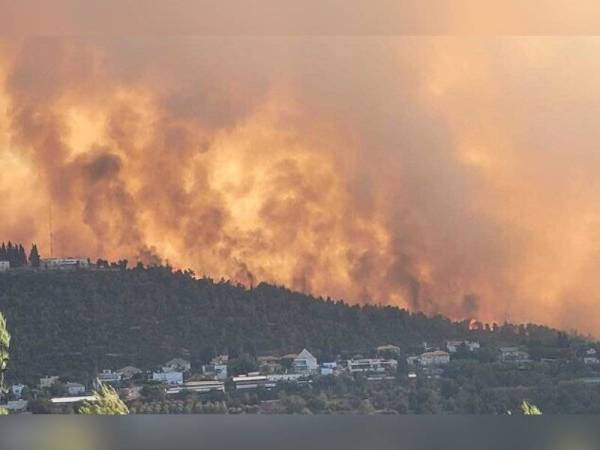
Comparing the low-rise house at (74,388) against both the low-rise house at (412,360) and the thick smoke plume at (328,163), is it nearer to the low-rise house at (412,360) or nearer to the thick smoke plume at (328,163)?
the thick smoke plume at (328,163)

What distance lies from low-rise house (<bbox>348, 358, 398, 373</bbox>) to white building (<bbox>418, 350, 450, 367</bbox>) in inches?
7.6

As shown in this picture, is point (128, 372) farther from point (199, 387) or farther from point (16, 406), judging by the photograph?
point (16, 406)

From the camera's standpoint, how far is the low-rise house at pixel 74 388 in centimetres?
812

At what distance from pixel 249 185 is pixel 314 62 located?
0.97m

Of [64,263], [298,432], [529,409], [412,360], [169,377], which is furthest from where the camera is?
[64,263]

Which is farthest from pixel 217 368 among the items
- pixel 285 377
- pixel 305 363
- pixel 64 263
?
pixel 64 263

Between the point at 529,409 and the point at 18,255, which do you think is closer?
the point at 529,409

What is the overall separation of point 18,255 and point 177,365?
1395 millimetres

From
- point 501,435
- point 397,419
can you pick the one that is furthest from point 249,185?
point 501,435

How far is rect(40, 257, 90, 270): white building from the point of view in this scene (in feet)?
26.9

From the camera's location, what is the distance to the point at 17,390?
8.16 meters

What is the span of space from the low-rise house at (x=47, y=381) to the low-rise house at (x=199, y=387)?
2.69 ft

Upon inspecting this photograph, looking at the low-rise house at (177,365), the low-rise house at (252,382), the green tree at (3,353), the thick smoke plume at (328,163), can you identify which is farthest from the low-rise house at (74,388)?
the low-rise house at (252,382)

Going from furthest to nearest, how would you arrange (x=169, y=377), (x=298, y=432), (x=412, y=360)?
(x=169, y=377) < (x=412, y=360) < (x=298, y=432)
